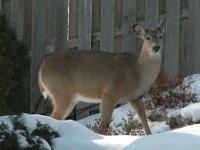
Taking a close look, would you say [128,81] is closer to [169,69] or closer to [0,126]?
[169,69]

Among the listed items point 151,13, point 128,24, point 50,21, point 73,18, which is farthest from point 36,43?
point 151,13

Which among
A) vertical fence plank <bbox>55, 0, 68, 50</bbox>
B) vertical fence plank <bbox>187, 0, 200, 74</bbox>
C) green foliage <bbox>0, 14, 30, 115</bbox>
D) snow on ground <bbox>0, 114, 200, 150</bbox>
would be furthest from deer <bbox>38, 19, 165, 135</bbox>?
snow on ground <bbox>0, 114, 200, 150</bbox>

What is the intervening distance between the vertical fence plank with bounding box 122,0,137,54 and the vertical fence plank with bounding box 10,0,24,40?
1.99m

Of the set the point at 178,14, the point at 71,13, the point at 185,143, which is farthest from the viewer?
the point at 71,13

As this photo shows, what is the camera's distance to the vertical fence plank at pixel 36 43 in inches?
463

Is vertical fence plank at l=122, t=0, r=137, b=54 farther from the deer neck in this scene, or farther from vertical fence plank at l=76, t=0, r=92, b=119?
the deer neck

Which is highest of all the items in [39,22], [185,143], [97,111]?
[39,22]

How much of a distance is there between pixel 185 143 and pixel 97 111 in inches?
246

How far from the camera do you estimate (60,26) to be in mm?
11680

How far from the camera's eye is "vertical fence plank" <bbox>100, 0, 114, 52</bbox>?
1121 centimetres

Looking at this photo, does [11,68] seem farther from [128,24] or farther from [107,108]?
[107,108]

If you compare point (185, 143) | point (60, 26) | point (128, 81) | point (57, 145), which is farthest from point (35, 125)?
point (60, 26)

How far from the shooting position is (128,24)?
11047 mm

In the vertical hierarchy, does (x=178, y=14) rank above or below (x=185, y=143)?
above
